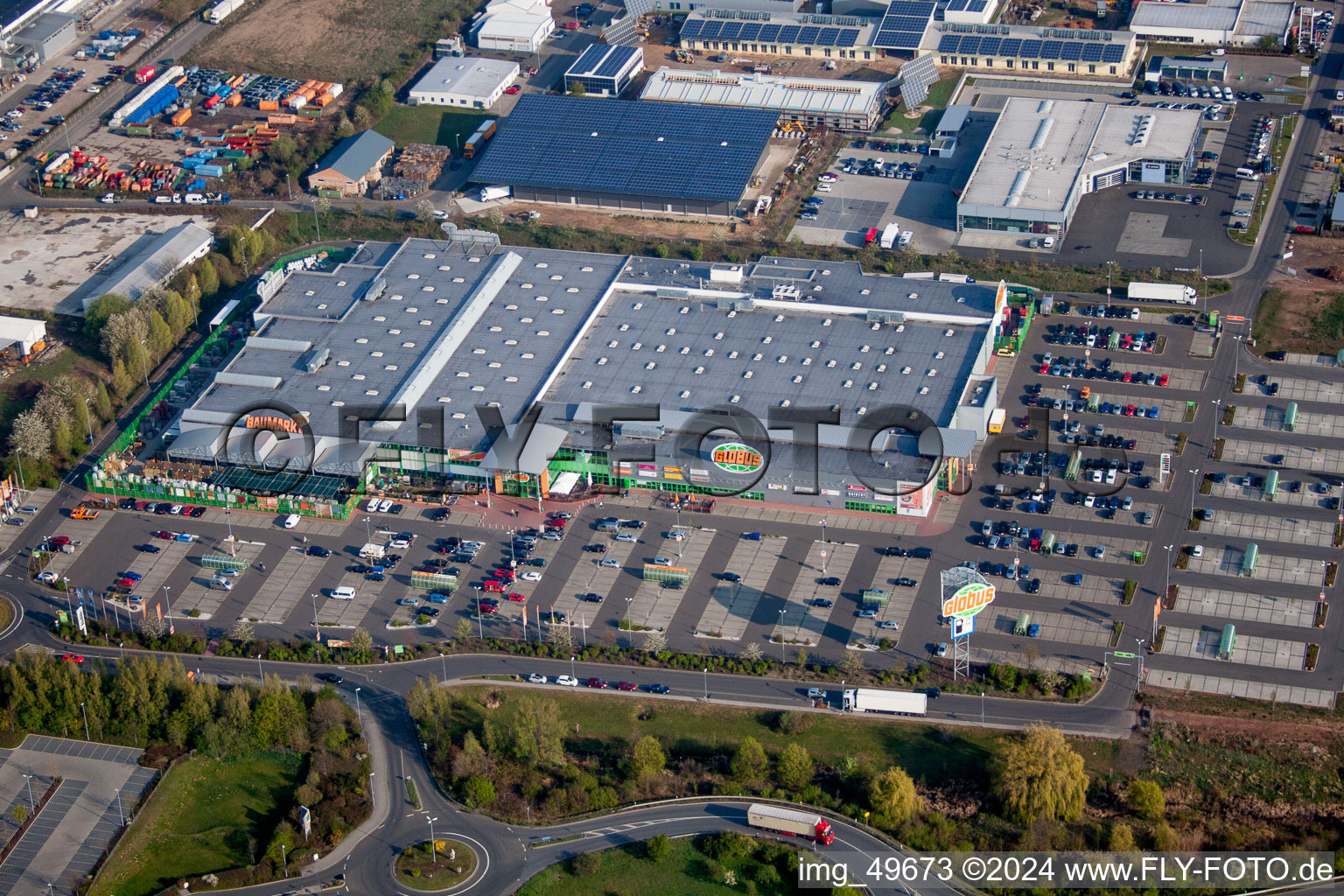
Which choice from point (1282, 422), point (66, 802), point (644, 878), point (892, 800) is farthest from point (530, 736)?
point (1282, 422)

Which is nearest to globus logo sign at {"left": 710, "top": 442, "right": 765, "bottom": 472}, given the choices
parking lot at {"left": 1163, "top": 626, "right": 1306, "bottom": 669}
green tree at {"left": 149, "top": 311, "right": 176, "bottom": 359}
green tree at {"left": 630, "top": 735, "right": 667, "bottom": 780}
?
green tree at {"left": 630, "top": 735, "right": 667, "bottom": 780}

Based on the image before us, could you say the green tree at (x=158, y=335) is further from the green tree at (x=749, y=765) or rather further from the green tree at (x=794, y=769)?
the green tree at (x=794, y=769)

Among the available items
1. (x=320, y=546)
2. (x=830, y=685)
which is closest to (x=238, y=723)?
(x=320, y=546)

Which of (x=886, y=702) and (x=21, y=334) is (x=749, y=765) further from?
(x=21, y=334)

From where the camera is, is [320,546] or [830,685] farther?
[320,546]

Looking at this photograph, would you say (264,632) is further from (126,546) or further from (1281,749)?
(1281,749)

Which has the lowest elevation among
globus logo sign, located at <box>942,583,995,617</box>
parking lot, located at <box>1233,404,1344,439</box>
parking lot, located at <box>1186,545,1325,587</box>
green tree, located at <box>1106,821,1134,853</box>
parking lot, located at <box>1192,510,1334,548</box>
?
green tree, located at <box>1106,821,1134,853</box>

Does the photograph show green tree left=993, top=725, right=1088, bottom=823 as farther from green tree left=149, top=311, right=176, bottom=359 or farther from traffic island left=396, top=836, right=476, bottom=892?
green tree left=149, top=311, right=176, bottom=359
